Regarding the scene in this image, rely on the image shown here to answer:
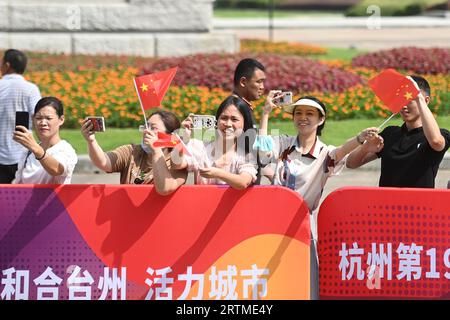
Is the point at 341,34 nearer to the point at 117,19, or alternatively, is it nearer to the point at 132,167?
the point at 117,19

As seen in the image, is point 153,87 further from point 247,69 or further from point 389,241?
point 389,241

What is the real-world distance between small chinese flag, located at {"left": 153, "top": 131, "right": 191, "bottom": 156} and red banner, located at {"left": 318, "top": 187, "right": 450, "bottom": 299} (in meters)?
0.96

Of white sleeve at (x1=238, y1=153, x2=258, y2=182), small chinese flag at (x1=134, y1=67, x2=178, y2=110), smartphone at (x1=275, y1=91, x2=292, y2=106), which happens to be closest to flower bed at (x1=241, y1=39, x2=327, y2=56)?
smartphone at (x1=275, y1=91, x2=292, y2=106)

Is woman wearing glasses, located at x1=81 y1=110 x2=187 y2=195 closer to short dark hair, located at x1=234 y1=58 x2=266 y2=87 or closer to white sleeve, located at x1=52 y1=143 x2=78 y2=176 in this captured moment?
white sleeve, located at x1=52 y1=143 x2=78 y2=176

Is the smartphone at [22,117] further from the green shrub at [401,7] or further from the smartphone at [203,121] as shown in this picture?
the green shrub at [401,7]

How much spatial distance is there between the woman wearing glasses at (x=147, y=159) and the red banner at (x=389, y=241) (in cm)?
100

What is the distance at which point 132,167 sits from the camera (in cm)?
725

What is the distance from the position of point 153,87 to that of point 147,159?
1.62 ft

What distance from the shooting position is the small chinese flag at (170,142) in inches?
265

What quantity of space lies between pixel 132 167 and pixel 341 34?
1122 inches

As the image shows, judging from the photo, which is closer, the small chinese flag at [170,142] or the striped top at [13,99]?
the small chinese flag at [170,142]

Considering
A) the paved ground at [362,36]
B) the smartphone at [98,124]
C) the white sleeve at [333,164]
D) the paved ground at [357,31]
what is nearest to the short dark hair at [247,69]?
the white sleeve at [333,164]

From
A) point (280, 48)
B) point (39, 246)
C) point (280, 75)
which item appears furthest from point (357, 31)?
point (39, 246)

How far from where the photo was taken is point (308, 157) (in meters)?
7.16
